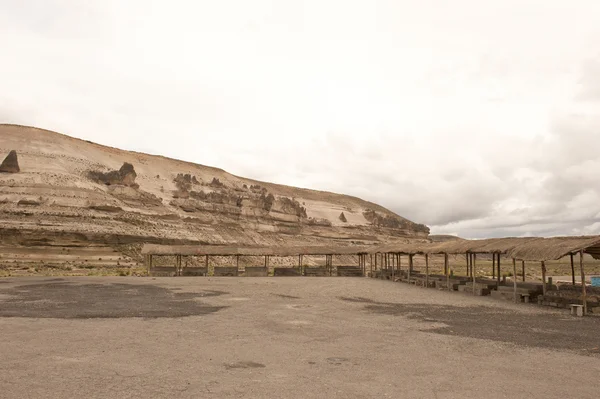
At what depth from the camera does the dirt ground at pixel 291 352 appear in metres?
7.13

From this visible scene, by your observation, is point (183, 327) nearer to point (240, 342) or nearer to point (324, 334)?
point (240, 342)

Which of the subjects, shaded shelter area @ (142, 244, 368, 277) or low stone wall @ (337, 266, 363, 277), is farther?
low stone wall @ (337, 266, 363, 277)

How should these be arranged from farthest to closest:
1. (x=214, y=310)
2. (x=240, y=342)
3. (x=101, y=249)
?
(x=101, y=249) → (x=214, y=310) → (x=240, y=342)

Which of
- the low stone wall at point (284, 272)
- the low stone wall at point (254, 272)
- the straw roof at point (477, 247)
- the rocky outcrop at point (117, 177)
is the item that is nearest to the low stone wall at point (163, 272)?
the low stone wall at point (254, 272)

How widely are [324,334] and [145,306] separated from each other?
9.20 metres

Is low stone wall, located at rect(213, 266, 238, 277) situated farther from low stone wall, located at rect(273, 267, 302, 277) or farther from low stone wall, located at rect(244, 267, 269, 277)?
low stone wall, located at rect(273, 267, 302, 277)

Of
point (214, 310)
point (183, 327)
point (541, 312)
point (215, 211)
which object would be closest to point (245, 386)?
point (183, 327)

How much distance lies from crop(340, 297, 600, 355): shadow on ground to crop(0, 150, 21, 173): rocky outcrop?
187 feet

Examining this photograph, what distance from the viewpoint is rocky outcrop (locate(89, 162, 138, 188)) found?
218ft

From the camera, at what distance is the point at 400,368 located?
27.8 feet

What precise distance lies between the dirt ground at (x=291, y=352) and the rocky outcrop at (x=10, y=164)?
4762 cm

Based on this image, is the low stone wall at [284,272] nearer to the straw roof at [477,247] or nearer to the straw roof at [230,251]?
the straw roof at [230,251]

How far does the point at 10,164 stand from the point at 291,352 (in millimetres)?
62096

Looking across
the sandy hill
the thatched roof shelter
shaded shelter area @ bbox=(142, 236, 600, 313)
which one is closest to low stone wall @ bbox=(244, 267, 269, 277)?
shaded shelter area @ bbox=(142, 236, 600, 313)
